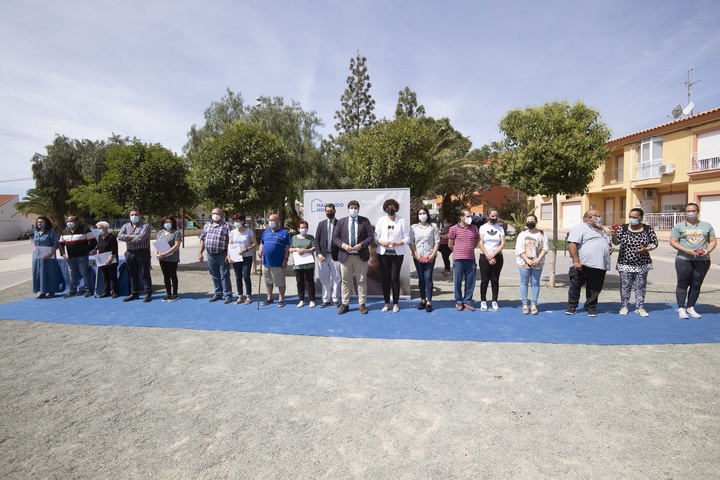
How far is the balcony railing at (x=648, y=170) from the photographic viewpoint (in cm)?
2359

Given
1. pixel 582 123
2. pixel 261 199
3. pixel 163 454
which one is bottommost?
pixel 163 454

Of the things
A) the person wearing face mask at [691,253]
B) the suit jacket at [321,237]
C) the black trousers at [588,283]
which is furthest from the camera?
the suit jacket at [321,237]

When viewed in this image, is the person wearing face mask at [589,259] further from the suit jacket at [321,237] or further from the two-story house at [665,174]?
the two-story house at [665,174]

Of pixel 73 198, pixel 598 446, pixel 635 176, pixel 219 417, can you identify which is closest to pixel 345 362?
pixel 219 417

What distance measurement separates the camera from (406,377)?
4.08m

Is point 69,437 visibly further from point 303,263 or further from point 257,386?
point 303,263

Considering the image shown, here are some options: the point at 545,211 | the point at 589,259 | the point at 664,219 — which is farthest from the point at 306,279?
the point at 545,211

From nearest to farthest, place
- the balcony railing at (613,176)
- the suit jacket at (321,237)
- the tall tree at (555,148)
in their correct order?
the suit jacket at (321,237) < the tall tree at (555,148) < the balcony railing at (613,176)

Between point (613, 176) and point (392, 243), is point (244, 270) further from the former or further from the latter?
point (613, 176)

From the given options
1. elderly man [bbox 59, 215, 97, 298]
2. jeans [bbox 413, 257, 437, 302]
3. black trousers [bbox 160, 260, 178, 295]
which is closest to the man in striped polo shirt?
jeans [bbox 413, 257, 437, 302]

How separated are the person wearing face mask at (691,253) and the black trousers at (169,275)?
349 inches

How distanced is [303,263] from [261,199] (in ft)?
15.7

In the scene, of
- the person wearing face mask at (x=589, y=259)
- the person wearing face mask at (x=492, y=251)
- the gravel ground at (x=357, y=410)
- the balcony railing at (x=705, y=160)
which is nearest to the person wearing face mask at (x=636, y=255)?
the person wearing face mask at (x=589, y=259)

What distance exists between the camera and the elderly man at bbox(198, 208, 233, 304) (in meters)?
7.62
